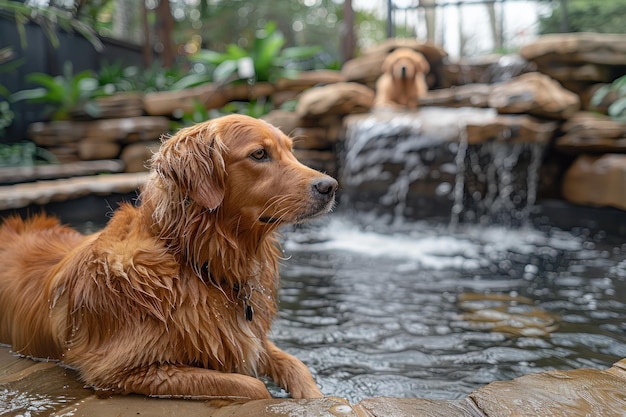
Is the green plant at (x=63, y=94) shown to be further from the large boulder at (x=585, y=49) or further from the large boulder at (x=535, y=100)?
the large boulder at (x=585, y=49)

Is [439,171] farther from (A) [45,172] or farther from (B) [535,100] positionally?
(A) [45,172]

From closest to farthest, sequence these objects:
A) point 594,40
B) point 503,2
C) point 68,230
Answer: point 68,230, point 594,40, point 503,2

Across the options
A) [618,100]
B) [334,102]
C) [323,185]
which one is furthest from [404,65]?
[323,185]

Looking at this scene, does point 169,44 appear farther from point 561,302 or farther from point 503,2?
point 561,302

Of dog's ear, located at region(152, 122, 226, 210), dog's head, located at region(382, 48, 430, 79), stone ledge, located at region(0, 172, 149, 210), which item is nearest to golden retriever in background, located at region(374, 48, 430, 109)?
dog's head, located at region(382, 48, 430, 79)

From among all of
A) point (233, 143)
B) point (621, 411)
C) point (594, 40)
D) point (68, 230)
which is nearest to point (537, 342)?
point (621, 411)

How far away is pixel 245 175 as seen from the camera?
7.36ft

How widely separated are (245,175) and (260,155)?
104 mm

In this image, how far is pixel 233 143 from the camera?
224cm

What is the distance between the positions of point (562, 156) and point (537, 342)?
5.11 meters

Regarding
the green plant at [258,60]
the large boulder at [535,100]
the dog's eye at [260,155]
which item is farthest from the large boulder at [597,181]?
the green plant at [258,60]

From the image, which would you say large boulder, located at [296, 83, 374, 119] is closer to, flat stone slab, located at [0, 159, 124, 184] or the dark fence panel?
flat stone slab, located at [0, 159, 124, 184]

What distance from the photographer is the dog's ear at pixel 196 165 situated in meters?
2.12

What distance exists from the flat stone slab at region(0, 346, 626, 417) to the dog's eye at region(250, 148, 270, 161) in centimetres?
95
